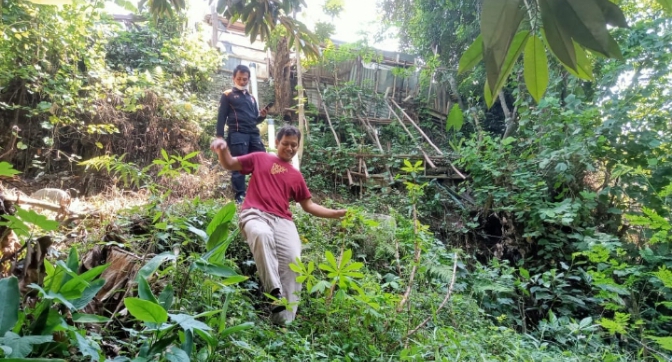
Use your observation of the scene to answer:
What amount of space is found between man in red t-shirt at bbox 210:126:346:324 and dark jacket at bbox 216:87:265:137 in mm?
991

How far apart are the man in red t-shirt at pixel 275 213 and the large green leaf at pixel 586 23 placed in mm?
1657

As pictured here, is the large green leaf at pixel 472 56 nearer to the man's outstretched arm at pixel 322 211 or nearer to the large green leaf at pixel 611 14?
the large green leaf at pixel 611 14

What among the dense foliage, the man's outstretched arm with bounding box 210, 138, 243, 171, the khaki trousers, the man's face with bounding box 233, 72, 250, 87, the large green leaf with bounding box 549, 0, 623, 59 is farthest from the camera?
the man's face with bounding box 233, 72, 250, 87

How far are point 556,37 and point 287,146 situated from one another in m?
2.13

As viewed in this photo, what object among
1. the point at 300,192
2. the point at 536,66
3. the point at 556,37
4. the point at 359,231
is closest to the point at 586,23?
the point at 556,37

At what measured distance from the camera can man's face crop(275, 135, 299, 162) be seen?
2.54 m

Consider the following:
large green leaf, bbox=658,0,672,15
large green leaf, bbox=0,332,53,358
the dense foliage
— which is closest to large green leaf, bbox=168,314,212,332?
the dense foliage

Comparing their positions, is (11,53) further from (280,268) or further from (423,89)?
(423,89)

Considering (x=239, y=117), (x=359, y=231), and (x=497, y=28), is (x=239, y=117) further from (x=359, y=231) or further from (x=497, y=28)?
(x=497, y=28)

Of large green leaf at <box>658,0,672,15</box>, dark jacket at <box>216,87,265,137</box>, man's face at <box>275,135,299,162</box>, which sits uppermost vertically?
large green leaf at <box>658,0,672,15</box>

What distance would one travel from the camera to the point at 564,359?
204 cm

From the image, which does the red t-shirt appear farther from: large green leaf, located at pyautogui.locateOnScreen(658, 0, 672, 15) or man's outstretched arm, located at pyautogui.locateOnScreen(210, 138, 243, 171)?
large green leaf, located at pyautogui.locateOnScreen(658, 0, 672, 15)

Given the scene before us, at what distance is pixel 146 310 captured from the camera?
0.91m

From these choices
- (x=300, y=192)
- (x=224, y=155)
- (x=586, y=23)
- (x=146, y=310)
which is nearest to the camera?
(x=586, y=23)
